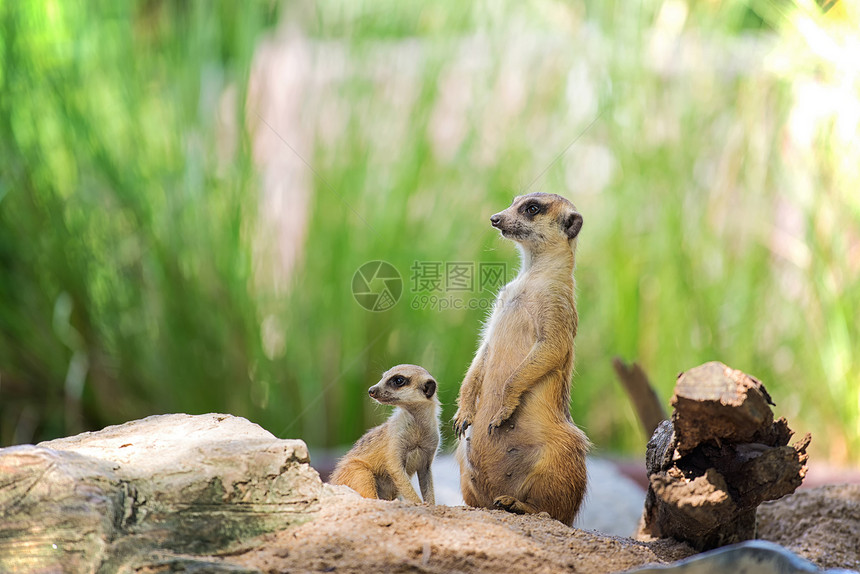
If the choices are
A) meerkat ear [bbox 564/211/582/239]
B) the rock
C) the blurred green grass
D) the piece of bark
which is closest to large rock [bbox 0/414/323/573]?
the rock

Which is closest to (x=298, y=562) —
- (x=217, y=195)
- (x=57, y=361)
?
(x=217, y=195)

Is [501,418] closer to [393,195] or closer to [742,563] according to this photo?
[742,563]

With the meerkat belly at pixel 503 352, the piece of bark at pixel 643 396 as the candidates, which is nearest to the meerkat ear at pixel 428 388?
the meerkat belly at pixel 503 352

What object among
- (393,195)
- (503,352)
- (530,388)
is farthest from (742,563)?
(393,195)

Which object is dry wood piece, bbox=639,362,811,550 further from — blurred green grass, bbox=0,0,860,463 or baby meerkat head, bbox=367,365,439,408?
blurred green grass, bbox=0,0,860,463

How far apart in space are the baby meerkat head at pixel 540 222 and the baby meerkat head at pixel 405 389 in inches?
15.5

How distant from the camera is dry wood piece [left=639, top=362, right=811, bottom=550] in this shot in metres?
1.46

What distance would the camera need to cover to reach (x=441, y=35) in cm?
420

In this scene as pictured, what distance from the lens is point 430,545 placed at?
142cm

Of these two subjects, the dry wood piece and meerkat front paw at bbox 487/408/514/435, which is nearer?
the dry wood piece

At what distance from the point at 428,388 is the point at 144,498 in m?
0.74

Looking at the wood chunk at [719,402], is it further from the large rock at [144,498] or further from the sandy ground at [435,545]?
the large rock at [144,498]

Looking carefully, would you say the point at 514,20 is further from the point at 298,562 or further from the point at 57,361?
the point at 298,562

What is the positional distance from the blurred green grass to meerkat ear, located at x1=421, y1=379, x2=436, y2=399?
4.36 ft
